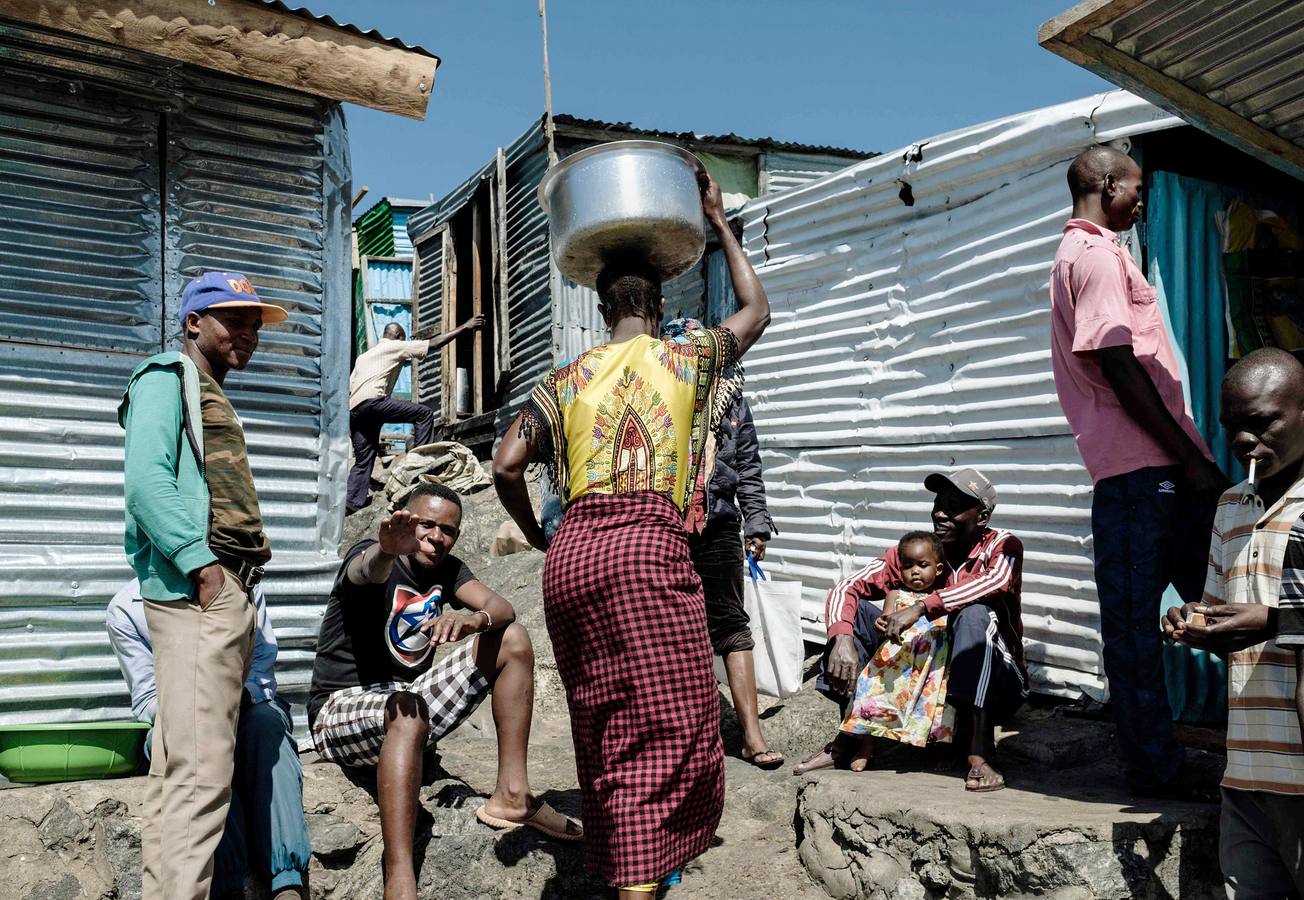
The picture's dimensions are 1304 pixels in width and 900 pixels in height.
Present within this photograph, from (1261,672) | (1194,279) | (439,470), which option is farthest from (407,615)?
(439,470)

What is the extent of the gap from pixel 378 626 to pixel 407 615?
5.9 inches

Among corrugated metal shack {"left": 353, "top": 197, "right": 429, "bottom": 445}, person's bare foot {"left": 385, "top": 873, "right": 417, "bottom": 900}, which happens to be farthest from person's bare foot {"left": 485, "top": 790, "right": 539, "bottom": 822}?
corrugated metal shack {"left": 353, "top": 197, "right": 429, "bottom": 445}

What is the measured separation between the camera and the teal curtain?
450 cm

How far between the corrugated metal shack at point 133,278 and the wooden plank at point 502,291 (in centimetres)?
566

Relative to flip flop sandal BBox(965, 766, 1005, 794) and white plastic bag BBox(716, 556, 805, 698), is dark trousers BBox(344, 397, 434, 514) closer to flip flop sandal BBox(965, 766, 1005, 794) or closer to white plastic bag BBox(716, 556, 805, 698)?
white plastic bag BBox(716, 556, 805, 698)

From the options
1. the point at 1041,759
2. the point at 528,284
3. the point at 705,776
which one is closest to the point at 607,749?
the point at 705,776

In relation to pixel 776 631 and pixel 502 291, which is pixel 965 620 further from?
pixel 502 291

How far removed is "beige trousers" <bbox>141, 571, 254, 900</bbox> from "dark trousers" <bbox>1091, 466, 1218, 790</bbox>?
8.83 ft

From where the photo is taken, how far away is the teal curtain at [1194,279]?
4496mm

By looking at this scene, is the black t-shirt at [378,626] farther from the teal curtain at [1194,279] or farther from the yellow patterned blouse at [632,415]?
the teal curtain at [1194,279]

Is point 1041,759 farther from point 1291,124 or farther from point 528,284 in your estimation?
point 528,284

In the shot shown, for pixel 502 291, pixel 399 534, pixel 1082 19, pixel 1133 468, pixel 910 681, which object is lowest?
pixel 910 681

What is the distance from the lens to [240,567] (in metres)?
3.16

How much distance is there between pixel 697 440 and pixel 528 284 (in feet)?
25.1
